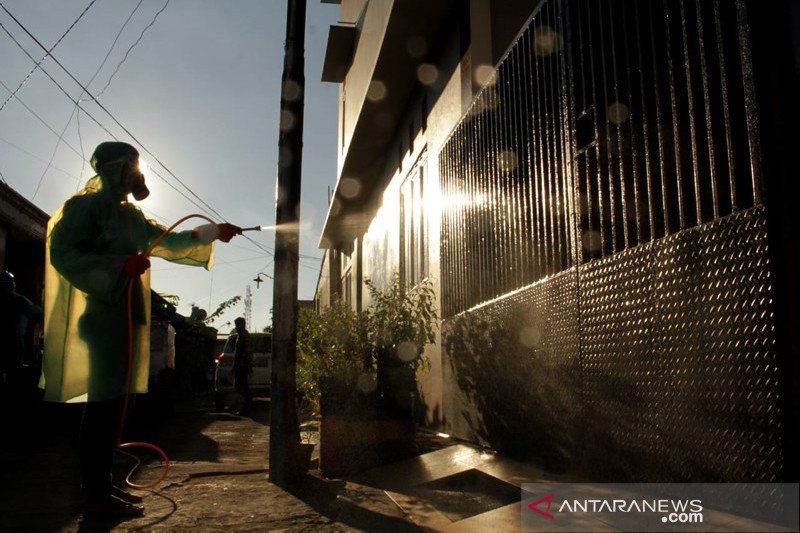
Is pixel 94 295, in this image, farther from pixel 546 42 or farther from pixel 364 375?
pixel 546 42


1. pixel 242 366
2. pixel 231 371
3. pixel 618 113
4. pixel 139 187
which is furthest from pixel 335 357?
pixel 231 371

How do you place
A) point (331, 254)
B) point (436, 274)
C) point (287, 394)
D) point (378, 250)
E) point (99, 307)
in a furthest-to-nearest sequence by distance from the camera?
point (331, 254)
point (378, 250)
point (436, 274)
point (287, 394)
point (99, 307)

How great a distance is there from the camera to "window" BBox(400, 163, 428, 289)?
9.40 m

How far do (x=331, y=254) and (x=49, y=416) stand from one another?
1685 cm

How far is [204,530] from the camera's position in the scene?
3.48 m

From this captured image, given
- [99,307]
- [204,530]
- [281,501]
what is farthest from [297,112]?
[204,530]

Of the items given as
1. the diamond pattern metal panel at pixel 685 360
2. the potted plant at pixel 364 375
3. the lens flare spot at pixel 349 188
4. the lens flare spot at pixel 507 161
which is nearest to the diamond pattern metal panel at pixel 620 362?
the diamond pattern metal panel at pixel 685 360

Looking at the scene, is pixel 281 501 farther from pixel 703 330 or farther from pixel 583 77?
pixel 583 77

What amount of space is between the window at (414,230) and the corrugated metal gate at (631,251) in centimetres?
363

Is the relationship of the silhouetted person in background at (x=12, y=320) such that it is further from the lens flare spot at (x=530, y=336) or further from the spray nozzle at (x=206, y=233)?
the lens flare spot at (x=530, y=336)

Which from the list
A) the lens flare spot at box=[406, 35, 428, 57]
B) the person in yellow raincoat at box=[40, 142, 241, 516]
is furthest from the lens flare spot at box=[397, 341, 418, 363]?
the lens flare spot at box=[406, 35, 428, 57]

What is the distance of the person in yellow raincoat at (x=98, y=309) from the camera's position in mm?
3785

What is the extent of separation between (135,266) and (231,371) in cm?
1002

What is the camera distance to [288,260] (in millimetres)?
5508
